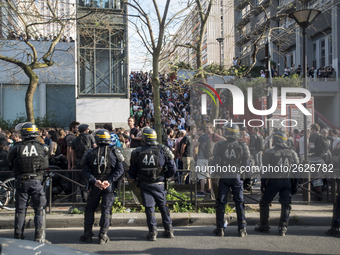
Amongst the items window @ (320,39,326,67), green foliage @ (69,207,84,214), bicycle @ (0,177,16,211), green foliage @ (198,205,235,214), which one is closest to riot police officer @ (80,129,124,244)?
green foliage @ (69,207,84,214)

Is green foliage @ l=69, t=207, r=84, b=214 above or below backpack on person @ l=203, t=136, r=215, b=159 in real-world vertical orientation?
below

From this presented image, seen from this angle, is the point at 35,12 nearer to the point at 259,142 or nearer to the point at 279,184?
the point at 259,142

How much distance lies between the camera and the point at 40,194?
6.27 m

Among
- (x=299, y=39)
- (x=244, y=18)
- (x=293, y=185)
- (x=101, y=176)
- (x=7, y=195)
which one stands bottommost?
(x=7, y=195)

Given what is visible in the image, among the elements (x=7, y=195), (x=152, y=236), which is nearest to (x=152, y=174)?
(x=152, y=236)

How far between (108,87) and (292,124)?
40.1 feet

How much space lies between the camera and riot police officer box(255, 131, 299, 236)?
22.5ft

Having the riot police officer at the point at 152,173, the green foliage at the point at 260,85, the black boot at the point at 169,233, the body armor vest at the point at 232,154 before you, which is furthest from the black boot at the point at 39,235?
the green foliage at the point at 260,85

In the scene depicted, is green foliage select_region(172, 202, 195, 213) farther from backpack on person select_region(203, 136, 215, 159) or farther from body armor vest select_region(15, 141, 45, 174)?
body armor vest select_region(15, 141, 45, 174)

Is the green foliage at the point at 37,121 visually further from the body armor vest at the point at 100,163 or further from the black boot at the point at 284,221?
the black boot at the point at 284,221

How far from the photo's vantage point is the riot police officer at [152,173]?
6.51m

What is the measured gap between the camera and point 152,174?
6562mm

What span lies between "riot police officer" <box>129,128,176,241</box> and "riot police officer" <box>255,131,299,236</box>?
1.72 meters

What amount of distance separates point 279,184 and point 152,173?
7.36 ft
